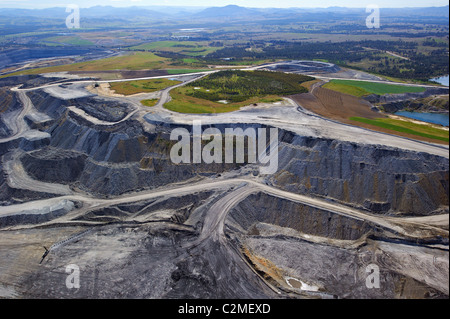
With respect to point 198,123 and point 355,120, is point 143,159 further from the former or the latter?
point 355,120

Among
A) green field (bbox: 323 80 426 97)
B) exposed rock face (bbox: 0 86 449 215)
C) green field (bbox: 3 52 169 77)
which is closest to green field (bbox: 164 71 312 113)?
green field (bbox: 323 80 426 97)

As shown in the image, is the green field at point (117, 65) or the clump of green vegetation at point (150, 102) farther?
the green field at point (117, 65)

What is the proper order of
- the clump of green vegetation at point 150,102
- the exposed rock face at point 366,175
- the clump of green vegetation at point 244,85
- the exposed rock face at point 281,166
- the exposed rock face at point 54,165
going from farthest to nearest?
the clump of green vegetation at point 244,85, the clump of green vegetation at point 150,102, the exposed rock face at point 54,165, the exposed rock face at point 281,166, the exposed rock face at point 366,175

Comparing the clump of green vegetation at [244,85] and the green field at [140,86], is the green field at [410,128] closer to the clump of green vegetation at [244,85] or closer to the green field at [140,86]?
the clump of green vegetation at [244,85]

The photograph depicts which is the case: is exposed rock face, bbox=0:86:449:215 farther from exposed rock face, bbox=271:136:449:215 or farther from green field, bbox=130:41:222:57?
green field, bbox=130:41:222:57

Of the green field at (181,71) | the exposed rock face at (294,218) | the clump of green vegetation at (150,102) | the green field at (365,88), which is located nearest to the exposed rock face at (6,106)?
the clump of green vegetation at (150,102)
